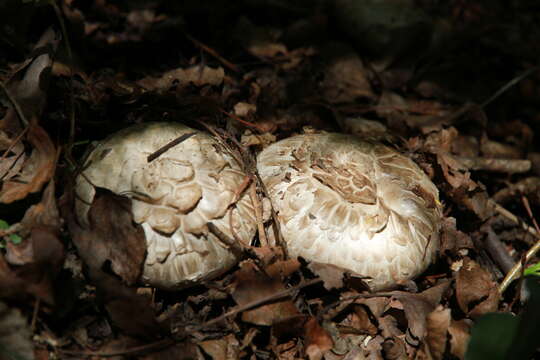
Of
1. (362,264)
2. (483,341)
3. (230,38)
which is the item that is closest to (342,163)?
(362,264)

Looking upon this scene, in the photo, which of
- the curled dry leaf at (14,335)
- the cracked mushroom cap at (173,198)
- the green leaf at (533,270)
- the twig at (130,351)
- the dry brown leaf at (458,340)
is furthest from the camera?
the green leaf at (533,270)

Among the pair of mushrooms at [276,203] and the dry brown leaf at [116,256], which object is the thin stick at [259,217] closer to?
the pair of mushrooms at [276,203]

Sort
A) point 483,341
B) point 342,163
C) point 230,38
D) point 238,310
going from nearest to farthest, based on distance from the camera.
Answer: point 483,341, point 238,310, point 342,163, point 230,38

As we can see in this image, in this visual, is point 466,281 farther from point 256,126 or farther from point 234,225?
point 256,126

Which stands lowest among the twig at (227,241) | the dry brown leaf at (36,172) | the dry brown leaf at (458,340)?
the dry brown leaf at (458,340)

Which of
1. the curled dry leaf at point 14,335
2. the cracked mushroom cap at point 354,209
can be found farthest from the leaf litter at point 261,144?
the cracked mushroom cap at point 354,209

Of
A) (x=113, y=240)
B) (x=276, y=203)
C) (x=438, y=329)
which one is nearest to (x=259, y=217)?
(x=276, y=203)

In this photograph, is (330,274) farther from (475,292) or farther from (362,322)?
(475,292)

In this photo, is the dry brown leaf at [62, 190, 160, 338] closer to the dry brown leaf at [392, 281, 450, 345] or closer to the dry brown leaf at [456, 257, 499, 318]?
the dry brown leaf at [392, 281, 450, 345]
